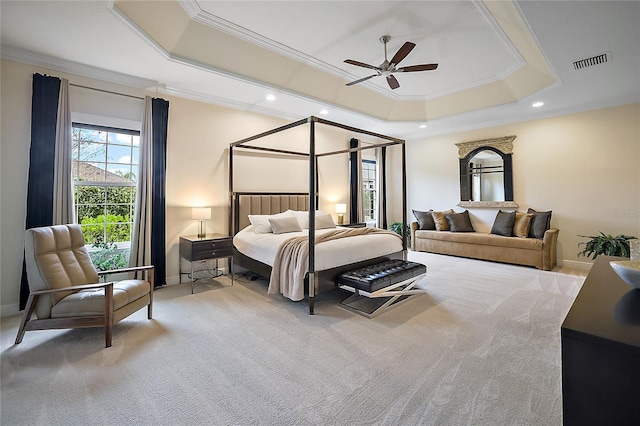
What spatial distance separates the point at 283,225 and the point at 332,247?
129 centimetres

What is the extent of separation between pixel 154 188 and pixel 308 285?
2.69 m

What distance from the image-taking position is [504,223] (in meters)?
5.80

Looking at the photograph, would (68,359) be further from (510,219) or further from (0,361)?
(510,219)

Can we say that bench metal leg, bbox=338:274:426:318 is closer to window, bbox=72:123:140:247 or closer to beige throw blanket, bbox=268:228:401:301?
beige throw blanket, bbox=268:228:401:301

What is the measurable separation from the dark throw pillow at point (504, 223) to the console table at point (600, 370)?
18.1 ft

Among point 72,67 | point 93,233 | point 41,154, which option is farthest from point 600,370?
point 72,67

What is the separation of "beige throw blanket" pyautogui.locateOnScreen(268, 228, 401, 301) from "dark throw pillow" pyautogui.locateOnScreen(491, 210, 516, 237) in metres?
4.09

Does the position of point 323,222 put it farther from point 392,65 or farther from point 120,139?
point 120,139

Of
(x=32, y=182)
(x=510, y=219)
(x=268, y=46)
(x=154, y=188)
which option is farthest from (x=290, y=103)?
(x=510, y=219)

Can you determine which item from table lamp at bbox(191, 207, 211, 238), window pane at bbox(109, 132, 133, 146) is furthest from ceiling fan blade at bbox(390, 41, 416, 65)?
window pane at bbox(109, 132, 133, 146)

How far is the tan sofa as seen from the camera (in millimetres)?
5109

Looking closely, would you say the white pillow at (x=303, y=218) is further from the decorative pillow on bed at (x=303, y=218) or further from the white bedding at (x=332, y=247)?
the white bedding at (x=332, y=247)

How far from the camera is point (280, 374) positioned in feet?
7.05

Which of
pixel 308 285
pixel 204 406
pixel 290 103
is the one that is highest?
pixel 290 103
